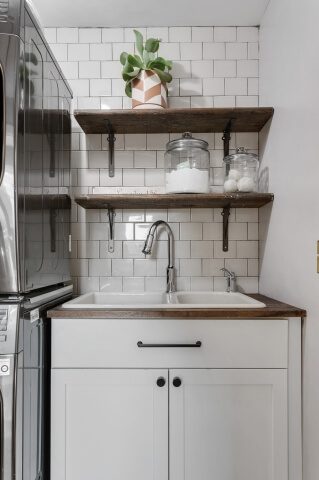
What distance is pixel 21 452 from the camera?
1.16 metres

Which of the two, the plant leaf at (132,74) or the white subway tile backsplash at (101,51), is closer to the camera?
the plant leaf at (132,74)

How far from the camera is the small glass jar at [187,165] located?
1.68 meters

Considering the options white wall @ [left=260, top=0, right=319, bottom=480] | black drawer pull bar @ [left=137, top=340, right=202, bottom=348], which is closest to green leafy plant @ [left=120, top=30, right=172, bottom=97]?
white wall @ [left=260, top=0, right=319, bottom=480]

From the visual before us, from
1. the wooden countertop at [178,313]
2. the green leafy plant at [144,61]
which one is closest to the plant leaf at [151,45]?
the green leafy plant at [144,61]

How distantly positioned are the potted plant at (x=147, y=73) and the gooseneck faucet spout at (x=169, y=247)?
1.99 feet

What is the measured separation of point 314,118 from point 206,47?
1.03 meters

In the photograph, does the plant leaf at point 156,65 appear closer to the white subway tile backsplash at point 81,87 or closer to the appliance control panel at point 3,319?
the white subway tile backsplash at point 81,87

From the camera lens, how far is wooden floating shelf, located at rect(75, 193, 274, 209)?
1.67 meters

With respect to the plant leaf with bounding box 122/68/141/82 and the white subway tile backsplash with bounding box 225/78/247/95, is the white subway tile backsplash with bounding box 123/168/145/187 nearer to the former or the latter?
the plant leaf with bounding box 122/68/141/82

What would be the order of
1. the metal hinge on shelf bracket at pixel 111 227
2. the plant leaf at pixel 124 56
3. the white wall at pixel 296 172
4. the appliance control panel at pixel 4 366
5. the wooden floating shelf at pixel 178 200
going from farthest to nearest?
the metal hinge on shelf bracket at pixel 111 227 < the plant leaf at pixel 124 56 < the wooden floating shelf at pixel 178 200 < the white wall at pixel 296 172 < the appliance control panel at pixel 4 366

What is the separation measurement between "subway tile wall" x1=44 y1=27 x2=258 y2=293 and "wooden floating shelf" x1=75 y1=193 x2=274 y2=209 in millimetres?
130

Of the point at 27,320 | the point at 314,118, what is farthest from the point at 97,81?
the point at 27,320

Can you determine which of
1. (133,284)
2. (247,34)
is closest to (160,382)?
(133,284)

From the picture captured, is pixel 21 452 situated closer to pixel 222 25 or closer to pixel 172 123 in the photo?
pixel 172 123
